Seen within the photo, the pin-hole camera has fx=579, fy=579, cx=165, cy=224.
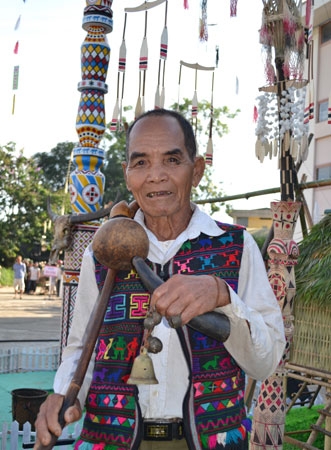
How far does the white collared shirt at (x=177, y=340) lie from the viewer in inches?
52.4

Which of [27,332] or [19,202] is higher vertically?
[19,202]

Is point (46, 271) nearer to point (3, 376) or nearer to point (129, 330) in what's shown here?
point (3, 376)

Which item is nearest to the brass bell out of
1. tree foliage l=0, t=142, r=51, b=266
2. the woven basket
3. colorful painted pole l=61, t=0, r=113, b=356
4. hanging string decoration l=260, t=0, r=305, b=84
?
the woven basket

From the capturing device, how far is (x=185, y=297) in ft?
3.15

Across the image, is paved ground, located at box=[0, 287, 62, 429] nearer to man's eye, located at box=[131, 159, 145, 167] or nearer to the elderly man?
the elderly man

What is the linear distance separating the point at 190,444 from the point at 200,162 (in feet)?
2.39

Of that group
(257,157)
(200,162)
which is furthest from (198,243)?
(257,157)

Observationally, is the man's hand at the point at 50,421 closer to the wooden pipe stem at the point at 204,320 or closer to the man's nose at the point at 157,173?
the wooden pipe stem at the point at 204,320

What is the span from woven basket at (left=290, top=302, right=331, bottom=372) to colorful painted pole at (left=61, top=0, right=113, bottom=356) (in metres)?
2.94

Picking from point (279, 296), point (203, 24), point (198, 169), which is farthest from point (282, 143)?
point (203, 24)

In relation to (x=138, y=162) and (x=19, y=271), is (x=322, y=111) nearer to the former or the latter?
(x=19, y=271)

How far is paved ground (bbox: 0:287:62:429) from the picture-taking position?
7.27m

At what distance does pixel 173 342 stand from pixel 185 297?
0.53 m

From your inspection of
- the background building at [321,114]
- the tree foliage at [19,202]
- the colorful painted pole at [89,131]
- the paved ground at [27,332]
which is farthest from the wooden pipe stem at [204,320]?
the tree foliage at [19,202]
